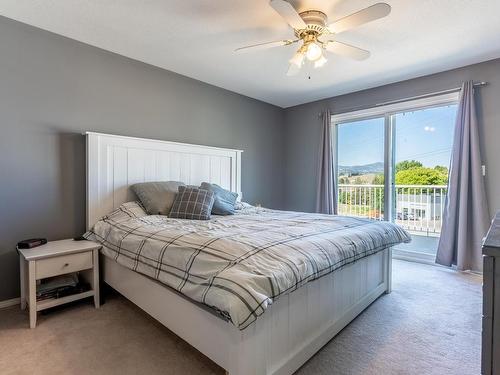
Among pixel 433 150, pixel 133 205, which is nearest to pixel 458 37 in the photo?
pixel 433 150

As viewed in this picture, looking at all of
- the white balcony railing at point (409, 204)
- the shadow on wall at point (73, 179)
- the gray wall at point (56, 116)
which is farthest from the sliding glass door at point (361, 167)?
the shadow on wall at point (73, 179)

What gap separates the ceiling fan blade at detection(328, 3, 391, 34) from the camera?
1.69 meters

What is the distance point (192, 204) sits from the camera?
2643mm

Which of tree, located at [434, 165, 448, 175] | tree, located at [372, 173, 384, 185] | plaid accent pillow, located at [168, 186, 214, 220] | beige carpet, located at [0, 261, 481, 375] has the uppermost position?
tree, located at [434, 165, 448, 175]

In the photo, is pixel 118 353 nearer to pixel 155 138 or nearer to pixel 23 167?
pixel 23 167

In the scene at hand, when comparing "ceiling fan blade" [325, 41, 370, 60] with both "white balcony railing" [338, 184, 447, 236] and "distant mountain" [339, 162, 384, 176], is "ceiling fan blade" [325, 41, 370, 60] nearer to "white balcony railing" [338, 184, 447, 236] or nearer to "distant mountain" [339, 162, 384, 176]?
"distant mountain" [339, 162, 384, 176]

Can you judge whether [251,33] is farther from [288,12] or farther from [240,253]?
[240,253]

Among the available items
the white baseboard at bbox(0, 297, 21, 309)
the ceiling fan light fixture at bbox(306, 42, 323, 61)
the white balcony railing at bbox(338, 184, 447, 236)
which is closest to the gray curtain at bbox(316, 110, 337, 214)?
the white balcony railing at bbox(338, 184, 447, 236)

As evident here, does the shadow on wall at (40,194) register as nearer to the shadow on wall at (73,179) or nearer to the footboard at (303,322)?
the shadow on wall at (73,179)

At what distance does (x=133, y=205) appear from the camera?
2754mm

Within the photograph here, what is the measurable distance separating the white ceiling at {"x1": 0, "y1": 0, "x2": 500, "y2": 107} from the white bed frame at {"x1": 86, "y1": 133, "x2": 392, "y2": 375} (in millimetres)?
947

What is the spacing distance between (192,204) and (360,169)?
290cm

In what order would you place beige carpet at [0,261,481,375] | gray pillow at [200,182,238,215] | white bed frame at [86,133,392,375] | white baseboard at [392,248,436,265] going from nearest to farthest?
white bed frame at [86,133,392,375] → beige carpet at [0,261,481,375] → gray pillow at [200,182,238,215] → white baseboard at [392,248,436,265]

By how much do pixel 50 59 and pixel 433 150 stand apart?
178 inches
